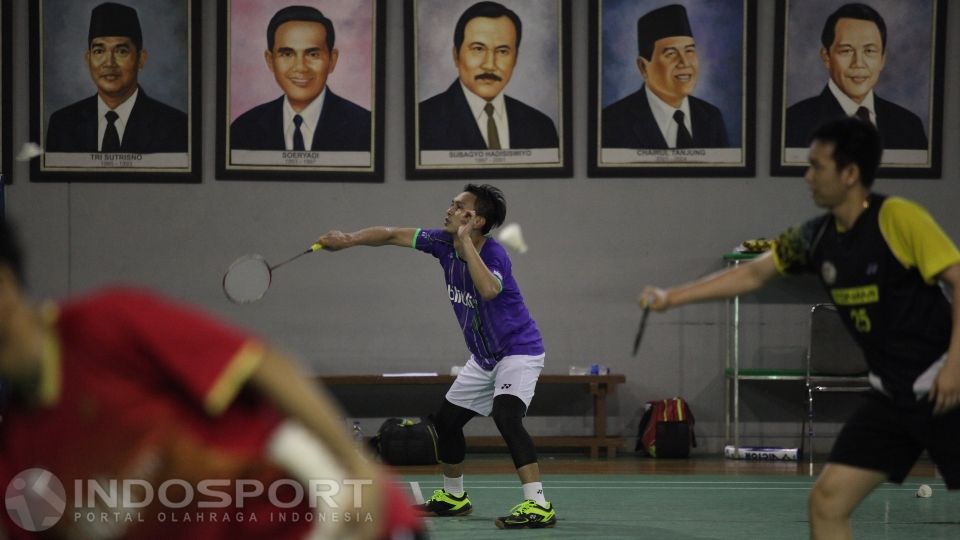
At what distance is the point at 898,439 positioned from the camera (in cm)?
389

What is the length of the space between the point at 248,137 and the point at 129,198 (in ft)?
4.56

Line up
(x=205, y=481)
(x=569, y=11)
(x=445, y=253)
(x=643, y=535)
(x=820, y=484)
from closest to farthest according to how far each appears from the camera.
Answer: (x=205, y=481), (x=820, y=484), (x=643, y=535), (x=445, y=253), (x=569, y=11)

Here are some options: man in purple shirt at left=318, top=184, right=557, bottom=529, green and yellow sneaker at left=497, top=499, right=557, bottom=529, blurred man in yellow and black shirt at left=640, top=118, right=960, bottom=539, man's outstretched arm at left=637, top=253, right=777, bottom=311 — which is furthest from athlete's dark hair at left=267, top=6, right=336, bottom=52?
blurred man in yellow and black shirt at left=640, top=118, right=960, bottom=539

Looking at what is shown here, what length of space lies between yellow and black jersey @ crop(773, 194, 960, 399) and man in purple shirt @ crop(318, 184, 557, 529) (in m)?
2.88

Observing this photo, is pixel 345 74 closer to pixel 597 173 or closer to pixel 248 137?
pixel 248 137

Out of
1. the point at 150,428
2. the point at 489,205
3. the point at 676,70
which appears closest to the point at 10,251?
the point at 150,428

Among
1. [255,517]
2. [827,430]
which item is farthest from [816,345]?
[255,517]

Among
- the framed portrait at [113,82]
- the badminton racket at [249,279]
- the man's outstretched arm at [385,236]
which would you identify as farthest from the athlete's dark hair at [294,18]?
the badminton racket at [249,279]

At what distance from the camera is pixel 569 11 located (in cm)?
1096

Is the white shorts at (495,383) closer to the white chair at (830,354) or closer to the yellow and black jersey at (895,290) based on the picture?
the yellow and black jersey at (895,290)

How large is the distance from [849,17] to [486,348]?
630 cm

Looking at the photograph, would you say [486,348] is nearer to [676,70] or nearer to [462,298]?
[462,298]

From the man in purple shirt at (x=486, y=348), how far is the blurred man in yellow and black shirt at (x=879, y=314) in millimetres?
2844
